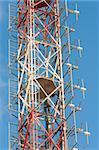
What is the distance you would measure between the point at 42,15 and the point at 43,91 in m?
5.05

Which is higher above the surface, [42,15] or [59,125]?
[42,15]

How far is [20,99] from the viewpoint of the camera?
3825 centimetres

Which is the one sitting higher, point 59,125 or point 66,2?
point 66,2

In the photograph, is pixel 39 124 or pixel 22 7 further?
pixel 22 7

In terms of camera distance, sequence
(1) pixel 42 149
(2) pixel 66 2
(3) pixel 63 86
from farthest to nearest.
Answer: (2) pixel 66 2 → (3) pixel 63 86 → (1) pixel 42 149

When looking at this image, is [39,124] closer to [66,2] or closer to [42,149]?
[42,149]

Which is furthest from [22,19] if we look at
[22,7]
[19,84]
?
[19,84]

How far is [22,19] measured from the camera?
4041cm

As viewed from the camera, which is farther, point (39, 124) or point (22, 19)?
point (22, 19)

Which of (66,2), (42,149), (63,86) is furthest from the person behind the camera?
(66,2)

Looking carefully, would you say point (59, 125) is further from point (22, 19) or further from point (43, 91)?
point (22, 19)

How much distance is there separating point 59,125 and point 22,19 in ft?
21.9

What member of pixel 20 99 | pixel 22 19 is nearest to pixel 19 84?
pixel 20 99

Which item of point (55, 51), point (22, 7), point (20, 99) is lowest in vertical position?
point (20, 99)
